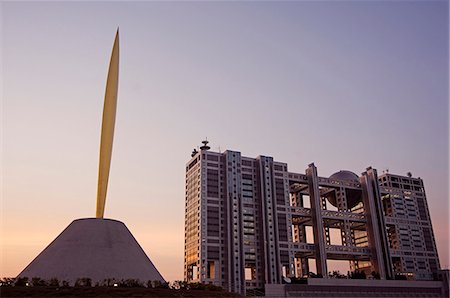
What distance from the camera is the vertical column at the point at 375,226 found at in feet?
416

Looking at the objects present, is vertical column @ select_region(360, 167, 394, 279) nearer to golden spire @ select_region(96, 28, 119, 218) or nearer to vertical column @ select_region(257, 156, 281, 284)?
vertical column @ select_region(257, 156, 281, 284)

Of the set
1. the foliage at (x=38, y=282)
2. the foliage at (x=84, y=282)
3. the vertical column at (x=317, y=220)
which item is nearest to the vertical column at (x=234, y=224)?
the vertical column at (x=317, y=220)

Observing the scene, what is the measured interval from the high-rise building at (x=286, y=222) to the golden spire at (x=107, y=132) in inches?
2747

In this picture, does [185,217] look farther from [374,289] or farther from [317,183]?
[374,289]

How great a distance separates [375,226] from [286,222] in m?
30.1

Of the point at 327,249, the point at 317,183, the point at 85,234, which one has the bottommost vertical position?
the point at 85,234

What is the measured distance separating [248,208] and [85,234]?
83.3 m

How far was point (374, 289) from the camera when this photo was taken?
365 feet

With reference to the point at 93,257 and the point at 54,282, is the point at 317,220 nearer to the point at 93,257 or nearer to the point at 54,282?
the point at 93,257

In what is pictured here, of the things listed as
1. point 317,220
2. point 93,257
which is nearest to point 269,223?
point 317,220

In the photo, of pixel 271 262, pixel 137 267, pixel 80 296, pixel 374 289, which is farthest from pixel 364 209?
pixel 80 296

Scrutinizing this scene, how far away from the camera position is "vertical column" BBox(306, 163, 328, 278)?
394 feet

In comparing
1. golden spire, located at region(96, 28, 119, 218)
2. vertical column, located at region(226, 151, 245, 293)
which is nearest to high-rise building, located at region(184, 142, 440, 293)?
vertical column, located at region(226, 151, 245, 293)

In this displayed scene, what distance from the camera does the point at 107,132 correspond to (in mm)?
45562
